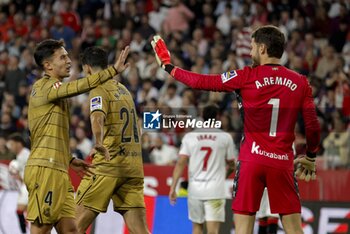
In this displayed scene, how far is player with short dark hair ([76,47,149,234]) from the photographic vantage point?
9883 mm

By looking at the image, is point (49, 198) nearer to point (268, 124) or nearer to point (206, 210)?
point (268, 124)

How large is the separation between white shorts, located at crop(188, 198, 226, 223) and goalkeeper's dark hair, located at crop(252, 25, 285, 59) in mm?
4447

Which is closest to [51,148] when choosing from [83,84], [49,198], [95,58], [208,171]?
[49,198]

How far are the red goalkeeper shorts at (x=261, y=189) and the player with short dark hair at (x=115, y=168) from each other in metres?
1.65

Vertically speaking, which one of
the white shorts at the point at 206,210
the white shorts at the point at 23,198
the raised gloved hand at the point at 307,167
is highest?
the raised gloved hand at the point at 307,167

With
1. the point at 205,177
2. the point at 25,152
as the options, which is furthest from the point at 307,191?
Result: the point at 25,152

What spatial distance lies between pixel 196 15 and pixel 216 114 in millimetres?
9891

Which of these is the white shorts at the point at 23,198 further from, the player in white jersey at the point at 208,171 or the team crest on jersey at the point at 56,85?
the team crest on jersey at the point at 56,85

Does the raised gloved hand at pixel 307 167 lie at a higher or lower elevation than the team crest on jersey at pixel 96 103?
lower

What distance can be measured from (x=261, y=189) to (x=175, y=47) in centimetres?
1181

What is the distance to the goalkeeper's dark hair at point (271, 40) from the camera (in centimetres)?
855

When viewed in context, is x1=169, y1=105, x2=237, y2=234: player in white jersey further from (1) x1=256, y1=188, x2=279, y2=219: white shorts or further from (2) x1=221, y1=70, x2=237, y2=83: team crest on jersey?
(2) x1=221, y1=70, x2=237, y2=83: team crest on jersey

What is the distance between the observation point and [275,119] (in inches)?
336

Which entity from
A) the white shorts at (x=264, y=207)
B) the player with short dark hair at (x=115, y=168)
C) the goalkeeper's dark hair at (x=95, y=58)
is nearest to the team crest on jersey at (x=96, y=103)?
the player with short dark hair at (x=115, y=168)
